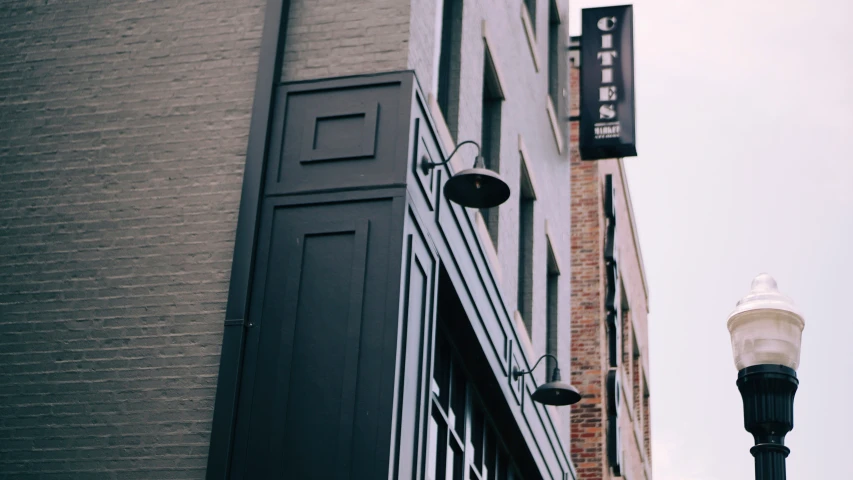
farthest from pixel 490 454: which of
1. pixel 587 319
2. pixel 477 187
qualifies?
pixel 587 319

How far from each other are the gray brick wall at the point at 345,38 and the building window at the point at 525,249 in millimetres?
6067

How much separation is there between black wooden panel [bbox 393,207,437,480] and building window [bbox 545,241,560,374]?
7.93 meters

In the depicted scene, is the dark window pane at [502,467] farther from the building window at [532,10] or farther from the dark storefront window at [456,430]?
the building window at [532,10]

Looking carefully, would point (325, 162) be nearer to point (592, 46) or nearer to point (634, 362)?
point (592, 46)

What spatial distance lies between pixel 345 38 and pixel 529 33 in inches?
290

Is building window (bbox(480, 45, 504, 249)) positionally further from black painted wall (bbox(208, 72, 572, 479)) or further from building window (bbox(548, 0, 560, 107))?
building window (bbox(548, 0, 560, 107))

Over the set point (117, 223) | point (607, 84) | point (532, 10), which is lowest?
point (117, 223)

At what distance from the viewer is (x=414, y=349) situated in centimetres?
998

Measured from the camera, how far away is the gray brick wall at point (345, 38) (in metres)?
10.7

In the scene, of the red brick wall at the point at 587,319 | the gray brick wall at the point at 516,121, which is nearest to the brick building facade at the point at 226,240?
the gray brick wall at the point at 516,121

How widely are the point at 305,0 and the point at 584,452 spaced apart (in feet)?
39.7

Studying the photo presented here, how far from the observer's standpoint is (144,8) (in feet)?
38.8

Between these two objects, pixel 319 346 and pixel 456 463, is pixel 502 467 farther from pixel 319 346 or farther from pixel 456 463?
pixel 319 346

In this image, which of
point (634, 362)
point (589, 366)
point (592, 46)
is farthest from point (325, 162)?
point (634, 362)
